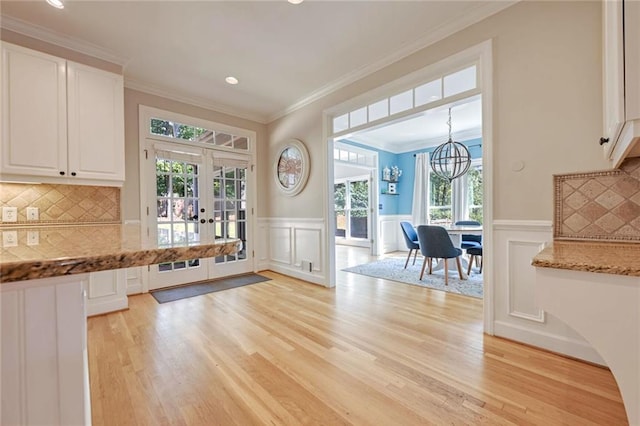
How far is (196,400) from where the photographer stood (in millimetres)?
1468

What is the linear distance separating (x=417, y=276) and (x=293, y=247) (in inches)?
75.7

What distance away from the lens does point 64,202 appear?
101 inches

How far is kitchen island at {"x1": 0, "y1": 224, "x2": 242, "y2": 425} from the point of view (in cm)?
60

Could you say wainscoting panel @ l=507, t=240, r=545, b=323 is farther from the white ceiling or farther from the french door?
the french door

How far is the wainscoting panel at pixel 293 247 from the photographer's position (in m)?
3.69

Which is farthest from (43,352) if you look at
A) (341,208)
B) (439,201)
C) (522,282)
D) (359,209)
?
(341,208)

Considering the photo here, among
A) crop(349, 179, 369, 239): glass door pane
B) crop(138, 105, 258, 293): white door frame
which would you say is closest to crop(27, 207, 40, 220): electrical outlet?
crop(138, 105, 258, 293): white door frame

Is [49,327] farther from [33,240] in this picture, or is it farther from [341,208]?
[341,208]

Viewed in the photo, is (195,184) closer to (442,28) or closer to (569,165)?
(442,28)

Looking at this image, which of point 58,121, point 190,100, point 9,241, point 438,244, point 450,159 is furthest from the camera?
point 450,159

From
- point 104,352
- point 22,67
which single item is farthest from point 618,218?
point 22,67

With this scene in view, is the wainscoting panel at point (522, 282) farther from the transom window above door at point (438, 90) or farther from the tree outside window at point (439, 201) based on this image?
the tree outside window at point (439, 201)

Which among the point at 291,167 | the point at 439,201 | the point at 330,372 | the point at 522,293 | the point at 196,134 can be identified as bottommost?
the point at 330,372

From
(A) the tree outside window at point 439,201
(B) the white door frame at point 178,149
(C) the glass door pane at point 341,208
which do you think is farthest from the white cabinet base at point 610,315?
(C) the glass door pane at point 341,208
